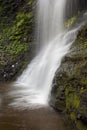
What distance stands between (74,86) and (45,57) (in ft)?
22.4

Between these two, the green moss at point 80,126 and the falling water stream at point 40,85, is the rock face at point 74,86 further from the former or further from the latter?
the falling water stream at point 40,85

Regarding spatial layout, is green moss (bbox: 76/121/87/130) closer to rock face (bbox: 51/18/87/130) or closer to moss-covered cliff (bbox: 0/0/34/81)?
rock face (bbox: 51/18/87/130)

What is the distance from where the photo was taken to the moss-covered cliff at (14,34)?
50.0ft

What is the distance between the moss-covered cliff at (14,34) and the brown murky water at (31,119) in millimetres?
6889

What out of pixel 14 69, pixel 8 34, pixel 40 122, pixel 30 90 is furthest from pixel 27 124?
pixel 8 34

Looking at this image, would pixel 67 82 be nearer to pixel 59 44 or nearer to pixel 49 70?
pixel 49 70

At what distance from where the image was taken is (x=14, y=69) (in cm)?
1501

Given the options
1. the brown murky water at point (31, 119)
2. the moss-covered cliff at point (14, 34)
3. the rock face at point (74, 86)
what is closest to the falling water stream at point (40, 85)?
the brown murky water at point (31, 119)

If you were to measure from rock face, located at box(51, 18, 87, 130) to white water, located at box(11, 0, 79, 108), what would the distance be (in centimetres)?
111

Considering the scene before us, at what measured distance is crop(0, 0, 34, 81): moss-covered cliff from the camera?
600 inches

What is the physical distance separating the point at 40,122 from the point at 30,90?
4033mm

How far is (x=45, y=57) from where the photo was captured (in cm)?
1344

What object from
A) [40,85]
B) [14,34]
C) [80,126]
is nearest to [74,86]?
[80,126]

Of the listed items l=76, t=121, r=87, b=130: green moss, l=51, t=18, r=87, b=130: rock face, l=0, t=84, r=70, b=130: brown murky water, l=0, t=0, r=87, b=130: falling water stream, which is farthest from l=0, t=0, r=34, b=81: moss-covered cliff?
l=76, t=121, r=87, b=130: green moss
